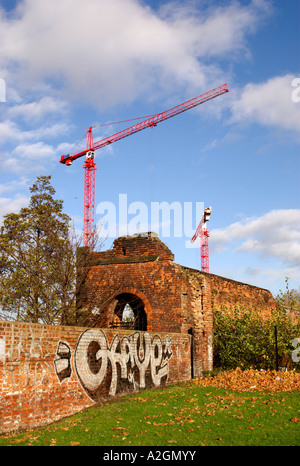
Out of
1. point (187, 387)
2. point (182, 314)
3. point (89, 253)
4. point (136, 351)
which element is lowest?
point (187, 387)

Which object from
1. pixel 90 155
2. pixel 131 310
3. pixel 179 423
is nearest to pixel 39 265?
pixel 131 310

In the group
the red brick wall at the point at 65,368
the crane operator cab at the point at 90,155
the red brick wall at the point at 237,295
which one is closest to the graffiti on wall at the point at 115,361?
the red brick wall at the point at 65,368

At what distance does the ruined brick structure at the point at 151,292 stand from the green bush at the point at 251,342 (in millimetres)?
1469

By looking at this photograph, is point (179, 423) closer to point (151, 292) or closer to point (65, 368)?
point (65, 368)

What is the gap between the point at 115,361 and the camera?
1105 centimetres

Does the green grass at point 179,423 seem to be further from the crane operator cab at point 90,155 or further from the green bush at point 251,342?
the crane operator cab at point 90,155

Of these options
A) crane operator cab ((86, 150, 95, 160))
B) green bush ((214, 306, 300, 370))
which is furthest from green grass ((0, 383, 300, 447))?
crane operator cab ((86, 150, 95, 160))

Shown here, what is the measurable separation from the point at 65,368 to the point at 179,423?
2.66m

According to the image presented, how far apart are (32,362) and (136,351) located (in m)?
4.23

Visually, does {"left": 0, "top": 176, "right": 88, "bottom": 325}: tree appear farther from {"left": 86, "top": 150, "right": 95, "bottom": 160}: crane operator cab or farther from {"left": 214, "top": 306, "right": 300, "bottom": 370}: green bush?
{"left": 86, "top": 150, "right": 95, "bottom": 160}: crane operator cab

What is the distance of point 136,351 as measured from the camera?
1202 centimetres

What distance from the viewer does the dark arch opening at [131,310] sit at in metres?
16.8
